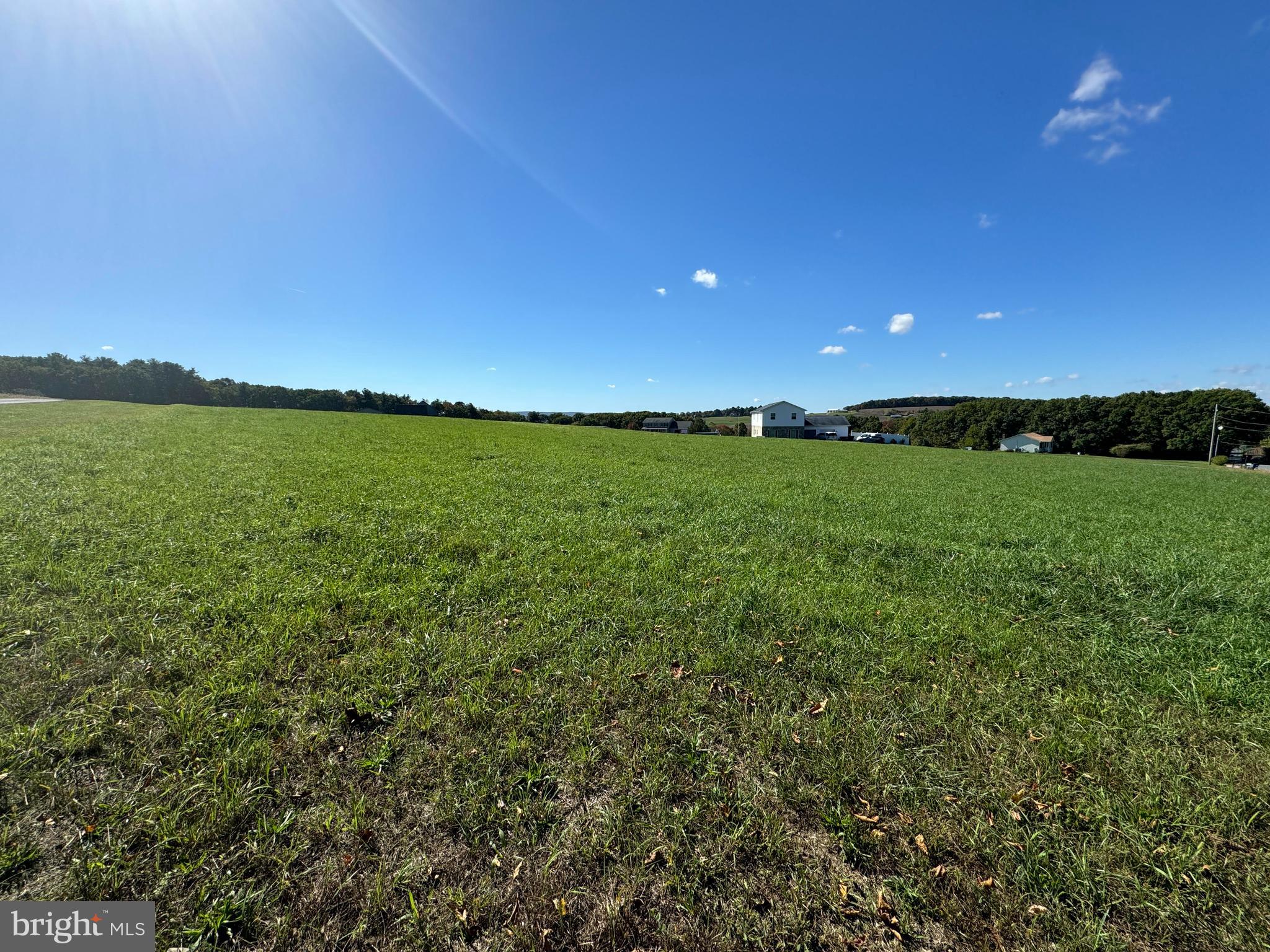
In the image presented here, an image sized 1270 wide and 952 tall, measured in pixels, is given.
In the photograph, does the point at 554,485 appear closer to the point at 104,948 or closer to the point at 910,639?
the point at 910,639

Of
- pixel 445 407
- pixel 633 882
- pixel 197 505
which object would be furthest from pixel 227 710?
pixel 445 407

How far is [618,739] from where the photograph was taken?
2912 millimetres

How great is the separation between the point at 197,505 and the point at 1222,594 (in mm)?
14592

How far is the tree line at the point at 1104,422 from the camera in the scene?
200 ft

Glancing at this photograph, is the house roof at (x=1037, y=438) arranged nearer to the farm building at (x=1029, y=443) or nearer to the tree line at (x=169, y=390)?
the farm building at (x=1029, y=443)

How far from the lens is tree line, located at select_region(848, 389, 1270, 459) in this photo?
2405 inches

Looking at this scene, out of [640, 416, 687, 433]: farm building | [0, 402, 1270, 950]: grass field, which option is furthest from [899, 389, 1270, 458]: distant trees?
[0, 402, 1270, 950]: grass field

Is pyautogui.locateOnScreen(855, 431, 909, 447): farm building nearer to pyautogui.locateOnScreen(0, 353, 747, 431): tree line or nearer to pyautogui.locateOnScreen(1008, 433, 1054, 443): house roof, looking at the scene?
pyautogui.locateOnScreen(1008, 433, 1054, 443): house roof

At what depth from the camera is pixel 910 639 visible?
14.0 feet

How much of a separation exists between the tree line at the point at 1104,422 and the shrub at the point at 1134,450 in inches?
2.6

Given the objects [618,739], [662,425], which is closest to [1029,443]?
[662,425]

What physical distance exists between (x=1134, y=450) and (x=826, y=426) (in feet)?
138

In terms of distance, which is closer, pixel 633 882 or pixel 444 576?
pixel 633 882

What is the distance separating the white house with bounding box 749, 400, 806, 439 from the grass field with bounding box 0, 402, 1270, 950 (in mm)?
73283
